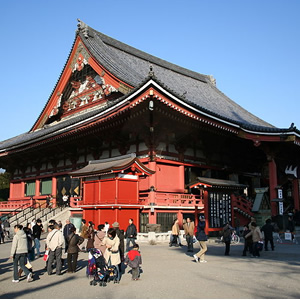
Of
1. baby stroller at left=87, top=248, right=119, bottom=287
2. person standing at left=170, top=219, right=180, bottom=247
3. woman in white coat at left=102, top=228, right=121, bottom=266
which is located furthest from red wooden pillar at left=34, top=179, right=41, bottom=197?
woman in white coat at left=102, top=228, right=121, bottom=266

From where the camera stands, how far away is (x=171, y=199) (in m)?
20.0

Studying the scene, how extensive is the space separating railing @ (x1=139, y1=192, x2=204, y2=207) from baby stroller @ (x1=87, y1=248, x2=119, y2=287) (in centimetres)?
1023

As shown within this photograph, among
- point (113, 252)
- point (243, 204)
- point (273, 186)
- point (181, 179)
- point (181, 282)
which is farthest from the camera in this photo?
point (243, 204)

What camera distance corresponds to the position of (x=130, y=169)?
61.8 ft

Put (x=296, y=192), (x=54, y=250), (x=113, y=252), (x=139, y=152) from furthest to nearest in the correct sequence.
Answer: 1. (x=296, y=192)
2. (x=139, y=152)
3. (x=54, y=250)
4. (x=113, y=252)

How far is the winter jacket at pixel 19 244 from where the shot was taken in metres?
9.22

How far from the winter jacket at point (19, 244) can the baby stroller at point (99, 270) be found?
1.91 metres

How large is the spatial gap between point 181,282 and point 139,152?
44.1 feet

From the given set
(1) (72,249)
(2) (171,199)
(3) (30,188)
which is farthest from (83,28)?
(1) (72,249)

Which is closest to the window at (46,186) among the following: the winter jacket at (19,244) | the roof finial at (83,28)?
the roof finial at (83,28)

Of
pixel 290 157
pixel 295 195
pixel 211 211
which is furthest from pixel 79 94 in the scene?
pixel 295 195

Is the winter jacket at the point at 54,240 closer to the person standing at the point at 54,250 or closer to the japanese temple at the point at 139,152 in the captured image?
the person standing at the point at 54,250

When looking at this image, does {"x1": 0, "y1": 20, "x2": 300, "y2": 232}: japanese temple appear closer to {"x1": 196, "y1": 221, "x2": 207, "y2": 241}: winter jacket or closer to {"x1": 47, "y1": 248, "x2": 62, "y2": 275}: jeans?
{"x1": 196, "y1": 221, "x2": 207, "y2": 241}: winter jacket

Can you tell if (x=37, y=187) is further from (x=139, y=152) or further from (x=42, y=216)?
(x=139, y=152)
